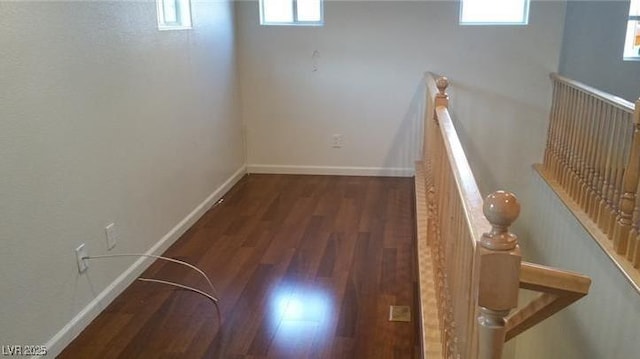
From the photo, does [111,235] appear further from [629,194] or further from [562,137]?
[562,137]

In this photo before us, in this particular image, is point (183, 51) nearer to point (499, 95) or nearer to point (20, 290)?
point (20, 290)

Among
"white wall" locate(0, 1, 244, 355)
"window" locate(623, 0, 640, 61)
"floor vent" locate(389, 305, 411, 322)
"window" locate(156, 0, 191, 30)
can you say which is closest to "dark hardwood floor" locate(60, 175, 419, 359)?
"floor vent" locate(389, 305, 411, 322)

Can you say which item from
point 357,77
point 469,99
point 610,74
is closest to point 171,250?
point 357,77

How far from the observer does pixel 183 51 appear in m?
3.87

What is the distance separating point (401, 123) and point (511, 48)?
1.18m

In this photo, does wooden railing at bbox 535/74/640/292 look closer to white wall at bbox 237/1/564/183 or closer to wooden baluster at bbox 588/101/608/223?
wooden baluster at bbox 588/101/608/223

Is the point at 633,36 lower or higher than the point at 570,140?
higher

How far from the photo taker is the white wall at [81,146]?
221 centimetres

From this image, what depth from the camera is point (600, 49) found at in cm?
514

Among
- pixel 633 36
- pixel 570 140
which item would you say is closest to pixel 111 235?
pixel 570 140

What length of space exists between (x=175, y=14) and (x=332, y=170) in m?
2.21

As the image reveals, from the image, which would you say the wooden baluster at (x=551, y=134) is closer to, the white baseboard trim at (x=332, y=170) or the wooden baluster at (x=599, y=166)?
the wooden baluster at (x=599, y=166)

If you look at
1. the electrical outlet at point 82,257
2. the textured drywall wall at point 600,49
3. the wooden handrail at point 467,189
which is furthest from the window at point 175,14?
the textured drywall wall at point 600,49

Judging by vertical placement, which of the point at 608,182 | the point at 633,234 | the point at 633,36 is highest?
the point at 633,36
